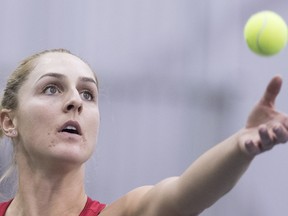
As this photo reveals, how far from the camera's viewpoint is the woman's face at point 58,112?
1.26 metres

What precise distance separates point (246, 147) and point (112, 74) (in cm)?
136

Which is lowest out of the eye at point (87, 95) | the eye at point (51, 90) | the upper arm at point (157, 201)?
the upper arm at point (157, 201)

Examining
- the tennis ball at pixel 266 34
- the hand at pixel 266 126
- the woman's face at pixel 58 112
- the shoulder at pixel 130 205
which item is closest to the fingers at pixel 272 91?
the hand at pixel 266 126

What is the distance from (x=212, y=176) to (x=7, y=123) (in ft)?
2.17

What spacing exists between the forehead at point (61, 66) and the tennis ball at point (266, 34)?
430 mm

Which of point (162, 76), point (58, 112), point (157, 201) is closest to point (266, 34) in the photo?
point (157, 201)

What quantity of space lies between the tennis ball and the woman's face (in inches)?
16.2

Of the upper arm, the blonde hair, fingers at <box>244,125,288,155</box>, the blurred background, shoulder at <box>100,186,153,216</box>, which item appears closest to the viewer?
fingers at <box>244,125,288,155</box>

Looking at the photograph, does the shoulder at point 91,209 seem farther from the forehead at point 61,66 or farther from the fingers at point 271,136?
the fingers at point 271,136

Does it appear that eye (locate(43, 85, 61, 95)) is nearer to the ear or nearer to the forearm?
the ear

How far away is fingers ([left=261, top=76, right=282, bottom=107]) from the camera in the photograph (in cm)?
88

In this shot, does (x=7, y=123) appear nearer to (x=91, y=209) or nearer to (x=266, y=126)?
(x=91, y=209)

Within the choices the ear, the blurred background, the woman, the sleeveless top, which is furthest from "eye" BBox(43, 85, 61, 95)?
the blurred background

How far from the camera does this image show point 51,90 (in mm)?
1327
